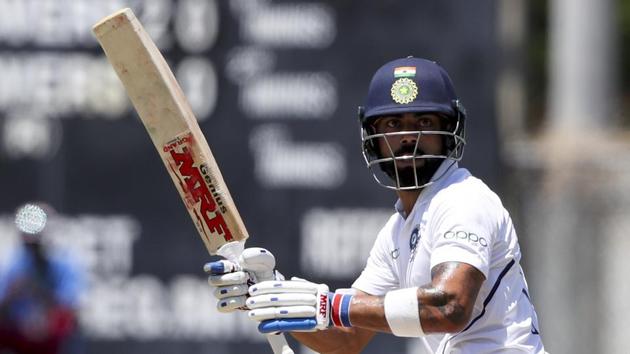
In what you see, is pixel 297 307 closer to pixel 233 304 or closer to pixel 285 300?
pixel 285 300

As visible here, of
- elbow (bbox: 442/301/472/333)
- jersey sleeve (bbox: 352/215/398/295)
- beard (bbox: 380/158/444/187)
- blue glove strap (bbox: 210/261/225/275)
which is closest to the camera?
elbow (bbox: 442/301/472/333)

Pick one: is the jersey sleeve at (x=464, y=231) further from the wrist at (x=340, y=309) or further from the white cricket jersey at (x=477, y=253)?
the wrist at (x=340, y=309)

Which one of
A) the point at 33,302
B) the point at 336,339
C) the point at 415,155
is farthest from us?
the point at 33,302

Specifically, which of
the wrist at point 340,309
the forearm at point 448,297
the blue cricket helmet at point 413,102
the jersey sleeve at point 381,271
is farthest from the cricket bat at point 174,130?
the forearm at point 448,297

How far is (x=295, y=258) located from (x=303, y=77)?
39.1 inches

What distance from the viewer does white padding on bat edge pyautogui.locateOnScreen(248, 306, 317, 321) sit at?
153 inches

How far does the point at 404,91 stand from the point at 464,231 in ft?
1.48

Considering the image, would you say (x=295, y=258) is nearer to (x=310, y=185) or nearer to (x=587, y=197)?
(x=310, y=185)

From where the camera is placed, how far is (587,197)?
9156 mm

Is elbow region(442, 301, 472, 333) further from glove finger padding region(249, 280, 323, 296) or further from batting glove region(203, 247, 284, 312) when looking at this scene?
batting glove region(203, 247, 284, 312)

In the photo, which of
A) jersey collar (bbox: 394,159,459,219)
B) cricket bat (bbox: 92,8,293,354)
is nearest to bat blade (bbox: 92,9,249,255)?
cricket bat (bbox: 92,8,293,354)

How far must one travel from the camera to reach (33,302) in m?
8.50

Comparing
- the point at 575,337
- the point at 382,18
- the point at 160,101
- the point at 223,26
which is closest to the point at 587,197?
the point at 575,337

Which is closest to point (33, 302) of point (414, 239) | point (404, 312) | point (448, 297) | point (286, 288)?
point (286, 288)
